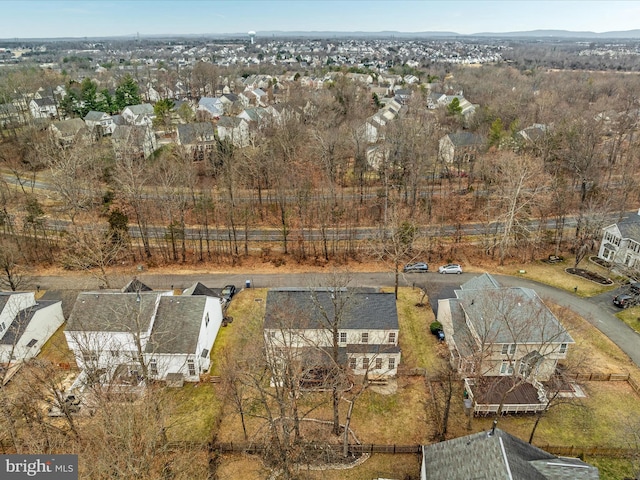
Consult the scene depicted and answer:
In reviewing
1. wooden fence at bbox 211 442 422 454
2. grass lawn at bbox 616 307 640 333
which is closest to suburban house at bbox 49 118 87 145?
wooden fence at bbox 211 442 422 454

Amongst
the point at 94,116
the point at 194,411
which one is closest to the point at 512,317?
the point at 194,411

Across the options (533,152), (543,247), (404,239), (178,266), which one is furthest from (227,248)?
(533,152)

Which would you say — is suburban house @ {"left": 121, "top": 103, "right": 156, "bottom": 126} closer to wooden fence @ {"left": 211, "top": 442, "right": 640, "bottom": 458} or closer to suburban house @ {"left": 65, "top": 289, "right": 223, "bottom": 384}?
suburban house @ {"left": 65, "top": 289, "right": 223, "bottom": 384}

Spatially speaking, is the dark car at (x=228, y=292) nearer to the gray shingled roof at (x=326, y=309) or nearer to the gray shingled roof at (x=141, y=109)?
the gray shingled roof at (x=326, y=309)

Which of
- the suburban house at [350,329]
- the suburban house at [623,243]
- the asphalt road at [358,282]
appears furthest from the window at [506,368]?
the suburban house at [623,243]

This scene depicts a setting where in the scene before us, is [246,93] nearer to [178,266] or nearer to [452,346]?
[178,266]

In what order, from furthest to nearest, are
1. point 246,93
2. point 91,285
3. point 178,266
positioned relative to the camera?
point 246,93 < point 178,266 < point 91,285

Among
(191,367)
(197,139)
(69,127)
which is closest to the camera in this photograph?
(191,367)

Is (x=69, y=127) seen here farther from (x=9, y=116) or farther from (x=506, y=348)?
(x=506, y=348)
